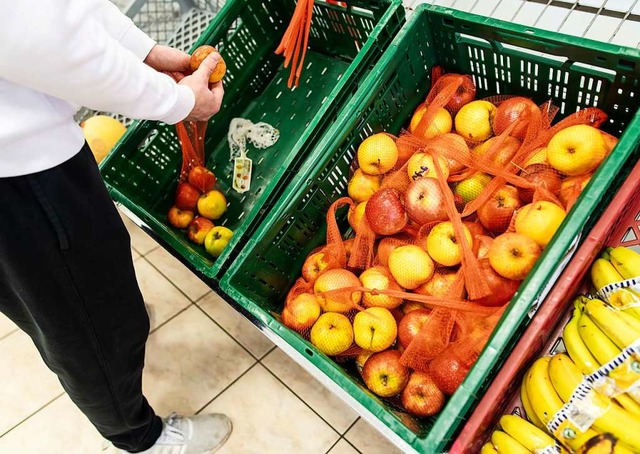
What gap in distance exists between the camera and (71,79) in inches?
30.9

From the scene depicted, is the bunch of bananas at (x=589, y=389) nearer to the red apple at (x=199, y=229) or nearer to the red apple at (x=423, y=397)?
the red apple at (x=423, y=397)

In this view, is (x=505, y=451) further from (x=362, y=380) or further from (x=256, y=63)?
(x=256, y=63)

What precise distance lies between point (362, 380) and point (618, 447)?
580 mm

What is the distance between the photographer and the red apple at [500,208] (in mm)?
1222

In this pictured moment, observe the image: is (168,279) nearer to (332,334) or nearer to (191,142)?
(191,142)

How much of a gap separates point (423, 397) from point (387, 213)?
17.5 inches

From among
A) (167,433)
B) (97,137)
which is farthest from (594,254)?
(97,137)

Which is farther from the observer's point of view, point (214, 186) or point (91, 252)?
point (214, 186)

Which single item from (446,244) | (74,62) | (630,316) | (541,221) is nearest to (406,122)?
(446,244)

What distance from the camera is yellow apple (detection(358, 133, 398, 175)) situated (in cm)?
146

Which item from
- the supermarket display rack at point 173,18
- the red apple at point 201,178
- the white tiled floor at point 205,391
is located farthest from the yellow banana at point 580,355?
the supermarket display rack at point 173,18

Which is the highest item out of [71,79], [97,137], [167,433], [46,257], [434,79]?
[434,79]

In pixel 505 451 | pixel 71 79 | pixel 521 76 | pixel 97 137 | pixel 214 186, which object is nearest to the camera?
pixel 71 79

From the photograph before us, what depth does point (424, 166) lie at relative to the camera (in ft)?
4.48
